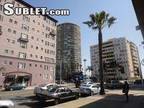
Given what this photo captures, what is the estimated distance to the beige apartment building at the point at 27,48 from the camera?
49.8m

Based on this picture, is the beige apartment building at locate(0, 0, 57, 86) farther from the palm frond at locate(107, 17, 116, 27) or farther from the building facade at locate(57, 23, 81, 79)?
the building facade at locate(57, 23, 81, 79)

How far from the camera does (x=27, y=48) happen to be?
5741cm

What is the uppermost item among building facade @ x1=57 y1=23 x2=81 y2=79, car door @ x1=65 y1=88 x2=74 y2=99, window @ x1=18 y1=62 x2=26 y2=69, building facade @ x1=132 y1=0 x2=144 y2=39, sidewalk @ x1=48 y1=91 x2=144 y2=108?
building facade @ x1=57 y1=23 x2=81 y2=79

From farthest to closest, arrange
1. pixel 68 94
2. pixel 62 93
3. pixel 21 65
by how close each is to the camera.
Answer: pixel 21 65 → pixel 68 94 → pixel 62 93

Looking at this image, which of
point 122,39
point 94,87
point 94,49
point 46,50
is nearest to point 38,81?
point 46,50

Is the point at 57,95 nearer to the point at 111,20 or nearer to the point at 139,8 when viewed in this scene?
the point at 139,8

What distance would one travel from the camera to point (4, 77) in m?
48.4

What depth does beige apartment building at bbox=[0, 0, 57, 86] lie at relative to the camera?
4981 cm

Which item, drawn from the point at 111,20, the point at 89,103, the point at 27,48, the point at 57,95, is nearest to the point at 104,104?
the point at 89,103

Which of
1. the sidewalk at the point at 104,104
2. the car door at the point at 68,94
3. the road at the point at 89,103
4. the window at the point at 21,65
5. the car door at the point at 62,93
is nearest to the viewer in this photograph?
the sidewalk at the point at 104,104

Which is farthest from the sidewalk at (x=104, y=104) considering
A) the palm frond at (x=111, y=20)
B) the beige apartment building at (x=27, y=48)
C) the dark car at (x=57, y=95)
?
the beige apartment building at (x=27, y=48)

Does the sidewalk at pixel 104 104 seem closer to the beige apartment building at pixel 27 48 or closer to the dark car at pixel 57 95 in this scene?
the dark car at pixel 57 95

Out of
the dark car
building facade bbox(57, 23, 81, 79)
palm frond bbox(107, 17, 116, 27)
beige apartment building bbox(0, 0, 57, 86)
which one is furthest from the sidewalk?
building facade bbox(57, 23, 81, 79)

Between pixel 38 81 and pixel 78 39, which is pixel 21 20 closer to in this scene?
pixel 38 81
